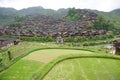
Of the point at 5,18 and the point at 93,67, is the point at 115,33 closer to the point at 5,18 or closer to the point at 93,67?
the point at 93,67

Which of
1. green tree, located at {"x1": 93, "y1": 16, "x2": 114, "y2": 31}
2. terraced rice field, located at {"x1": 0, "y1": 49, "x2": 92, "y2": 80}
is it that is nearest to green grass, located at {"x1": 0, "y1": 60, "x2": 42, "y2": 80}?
terraced rice field, located at {"x1": 0, "y1": 49, "x2": 92, "y2": 80}


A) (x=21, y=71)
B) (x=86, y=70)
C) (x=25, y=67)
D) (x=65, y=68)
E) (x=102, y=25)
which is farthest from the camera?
(x=102, y=25)

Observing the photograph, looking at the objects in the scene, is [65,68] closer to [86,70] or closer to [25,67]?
[86,70]

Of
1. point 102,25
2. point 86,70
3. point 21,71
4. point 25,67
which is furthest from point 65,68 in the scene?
point 102,25

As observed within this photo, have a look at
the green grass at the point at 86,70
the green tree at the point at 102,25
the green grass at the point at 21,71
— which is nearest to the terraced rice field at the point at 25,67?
the green grass at the point at 21,71

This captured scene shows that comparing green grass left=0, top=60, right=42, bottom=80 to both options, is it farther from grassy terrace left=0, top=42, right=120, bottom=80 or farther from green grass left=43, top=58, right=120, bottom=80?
green grass left=43, top=58, right=120, bottom=80

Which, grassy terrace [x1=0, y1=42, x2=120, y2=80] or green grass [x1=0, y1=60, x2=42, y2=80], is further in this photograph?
green grass [x1=0, y1=60, x2=42, y2=80]

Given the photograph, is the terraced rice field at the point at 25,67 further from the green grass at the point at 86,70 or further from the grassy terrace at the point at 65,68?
the green grass at the point at 86,70
